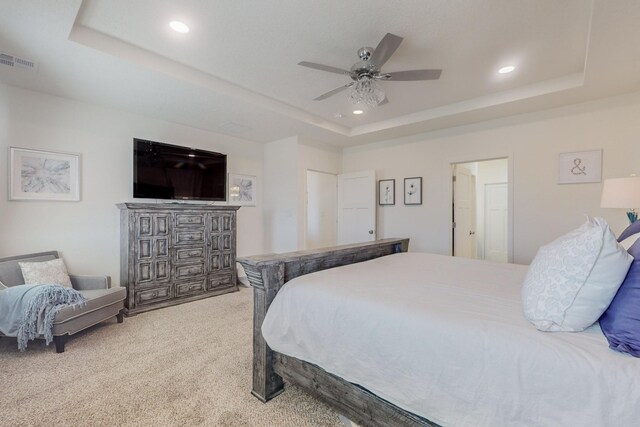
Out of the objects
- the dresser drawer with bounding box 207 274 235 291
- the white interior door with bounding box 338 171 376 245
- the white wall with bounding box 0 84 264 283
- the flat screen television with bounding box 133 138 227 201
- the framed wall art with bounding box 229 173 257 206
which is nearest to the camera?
the white wall with bounding box 0 84 264 283

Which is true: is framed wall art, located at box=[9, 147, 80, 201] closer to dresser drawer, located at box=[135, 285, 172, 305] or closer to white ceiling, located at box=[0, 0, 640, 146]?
white ceiling, located at box=[0, 0, 640, 146]

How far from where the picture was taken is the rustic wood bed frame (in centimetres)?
135

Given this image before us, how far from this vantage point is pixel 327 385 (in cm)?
155

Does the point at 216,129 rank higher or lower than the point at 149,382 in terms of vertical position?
higher

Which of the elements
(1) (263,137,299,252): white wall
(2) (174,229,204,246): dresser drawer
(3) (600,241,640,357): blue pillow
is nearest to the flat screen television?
(2) (174,229,204,246): dresser drawer

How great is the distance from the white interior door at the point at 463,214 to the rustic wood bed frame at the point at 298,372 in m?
3.01

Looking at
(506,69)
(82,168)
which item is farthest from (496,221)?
(82,168)

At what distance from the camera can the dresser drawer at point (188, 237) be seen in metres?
3.74

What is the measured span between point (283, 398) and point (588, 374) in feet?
5.14

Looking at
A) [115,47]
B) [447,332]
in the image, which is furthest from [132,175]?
[447,332]

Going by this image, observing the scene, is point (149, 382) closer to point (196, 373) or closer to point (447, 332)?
point (196, 373)

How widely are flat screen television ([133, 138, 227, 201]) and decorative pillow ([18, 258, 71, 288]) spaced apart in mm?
1102

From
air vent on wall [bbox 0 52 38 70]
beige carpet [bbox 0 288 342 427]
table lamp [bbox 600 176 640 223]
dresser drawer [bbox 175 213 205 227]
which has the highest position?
air vent on wall [bbox 0 52 38 70]

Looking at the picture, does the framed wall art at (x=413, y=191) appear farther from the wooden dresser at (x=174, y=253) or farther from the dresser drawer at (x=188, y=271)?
the dresser drawer at (x=188, y=271)
